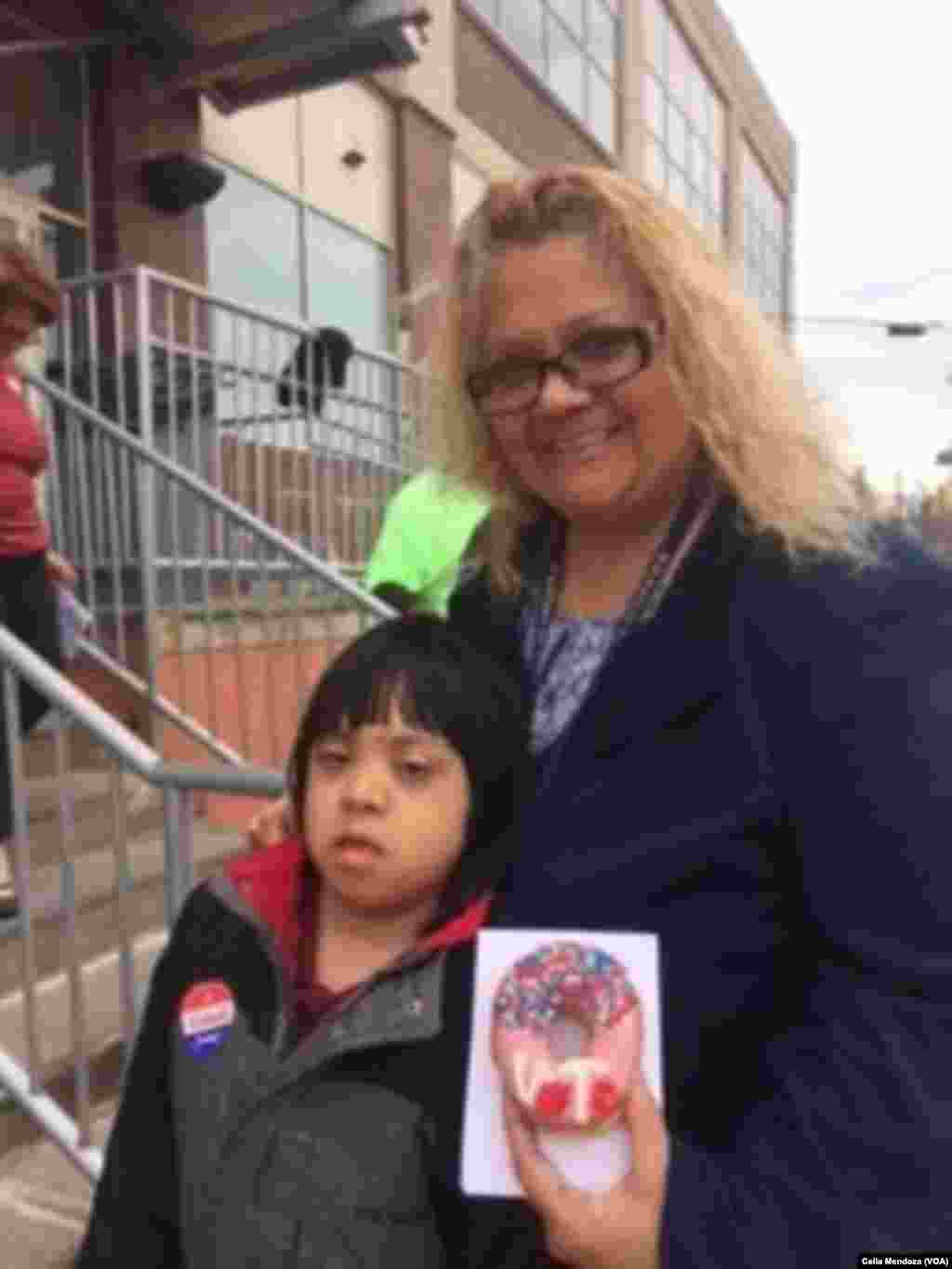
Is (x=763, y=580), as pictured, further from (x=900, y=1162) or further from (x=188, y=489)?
(x=188, y=489)

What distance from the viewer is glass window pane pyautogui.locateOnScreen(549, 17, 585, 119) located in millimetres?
13828

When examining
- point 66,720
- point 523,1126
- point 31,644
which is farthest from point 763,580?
point 31,644

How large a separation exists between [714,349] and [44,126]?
20.5 feet

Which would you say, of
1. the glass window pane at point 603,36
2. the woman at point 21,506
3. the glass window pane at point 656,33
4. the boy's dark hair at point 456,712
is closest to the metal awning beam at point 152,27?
the woman at point 21,506

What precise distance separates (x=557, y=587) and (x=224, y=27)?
19.9 feet

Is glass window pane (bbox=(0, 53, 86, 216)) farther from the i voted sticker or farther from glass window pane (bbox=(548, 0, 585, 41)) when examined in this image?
glass window pane (bbox=(548, 0, 585, 41))

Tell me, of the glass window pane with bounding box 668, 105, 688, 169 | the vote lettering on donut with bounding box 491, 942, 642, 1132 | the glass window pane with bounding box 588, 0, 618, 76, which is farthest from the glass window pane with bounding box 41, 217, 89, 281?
the glass window pane with bounding box 668, 105, 688, 169

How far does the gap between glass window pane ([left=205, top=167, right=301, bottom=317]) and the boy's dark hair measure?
6682mm

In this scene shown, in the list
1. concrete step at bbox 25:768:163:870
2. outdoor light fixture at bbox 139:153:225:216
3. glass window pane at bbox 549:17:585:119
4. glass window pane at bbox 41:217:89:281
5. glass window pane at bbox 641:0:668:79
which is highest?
glass window pane at bbox 641:0:668:79

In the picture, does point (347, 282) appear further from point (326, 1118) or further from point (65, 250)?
point (326, 1118)

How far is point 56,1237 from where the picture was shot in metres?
2.31

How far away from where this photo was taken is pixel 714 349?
109 centimetres

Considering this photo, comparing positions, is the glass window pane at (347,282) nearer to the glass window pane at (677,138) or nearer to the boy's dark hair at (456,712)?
the boy's dark hair at (456,712)

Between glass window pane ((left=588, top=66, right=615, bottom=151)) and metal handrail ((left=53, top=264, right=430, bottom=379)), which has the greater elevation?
glass window pane ((left=588, top=66, right=615, bottom=151))
